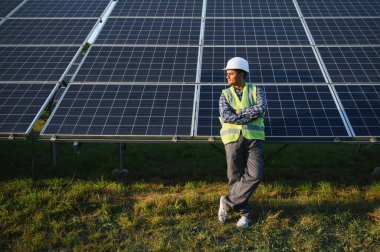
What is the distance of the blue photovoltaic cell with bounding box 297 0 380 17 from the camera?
33.9 ft

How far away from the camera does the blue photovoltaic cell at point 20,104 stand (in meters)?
6.64

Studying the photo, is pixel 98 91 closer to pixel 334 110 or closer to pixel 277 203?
pixel 277 203

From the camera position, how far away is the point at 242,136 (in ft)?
17.6

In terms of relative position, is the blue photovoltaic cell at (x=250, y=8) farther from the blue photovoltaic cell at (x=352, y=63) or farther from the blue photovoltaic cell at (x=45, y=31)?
the blue photovoltaic cell at (x=45, y=31)

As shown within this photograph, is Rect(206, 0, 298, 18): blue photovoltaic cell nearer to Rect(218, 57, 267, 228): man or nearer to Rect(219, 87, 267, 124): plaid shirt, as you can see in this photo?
Rect(218, 57, 267, 228): man

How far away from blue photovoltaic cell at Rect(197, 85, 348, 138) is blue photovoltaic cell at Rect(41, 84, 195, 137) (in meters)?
0.32

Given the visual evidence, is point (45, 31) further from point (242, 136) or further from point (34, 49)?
point (242, 136)

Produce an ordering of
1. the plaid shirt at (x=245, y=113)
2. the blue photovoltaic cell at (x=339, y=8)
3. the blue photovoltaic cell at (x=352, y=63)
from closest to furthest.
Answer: the plaid shirt at (x=245, y=113), the blue photovoltaic cell at (x=352, y=63), the blue photovoltaic cell at (x=339, y=8)

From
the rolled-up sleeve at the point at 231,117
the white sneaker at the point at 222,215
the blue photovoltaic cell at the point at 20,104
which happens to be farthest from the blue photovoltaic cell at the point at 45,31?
the white sneaker at the point at 222,215

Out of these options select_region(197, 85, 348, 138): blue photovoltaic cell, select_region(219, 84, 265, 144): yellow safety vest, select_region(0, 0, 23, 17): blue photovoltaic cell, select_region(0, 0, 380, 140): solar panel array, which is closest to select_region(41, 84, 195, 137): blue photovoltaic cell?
select_region(0, 0, 380, 140): solar panel array

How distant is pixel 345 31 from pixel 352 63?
1665mm

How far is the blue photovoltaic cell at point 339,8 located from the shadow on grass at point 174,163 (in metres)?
3.68

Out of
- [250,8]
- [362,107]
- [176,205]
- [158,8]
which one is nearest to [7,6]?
[158,8]

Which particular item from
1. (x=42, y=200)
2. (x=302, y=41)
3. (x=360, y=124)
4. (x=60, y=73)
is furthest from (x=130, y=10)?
(x=360, y=124)
